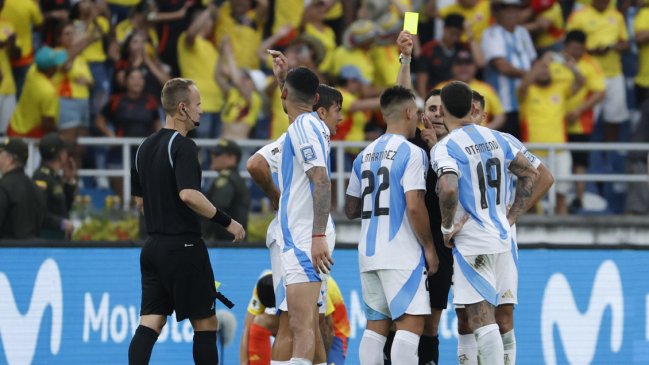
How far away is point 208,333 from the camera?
33.9 feet

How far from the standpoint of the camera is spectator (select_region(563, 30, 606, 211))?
1792cm

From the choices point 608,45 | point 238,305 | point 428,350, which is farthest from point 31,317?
point 608,45

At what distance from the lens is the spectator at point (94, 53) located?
1695cm

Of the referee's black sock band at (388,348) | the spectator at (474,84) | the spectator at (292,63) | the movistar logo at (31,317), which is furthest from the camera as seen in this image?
the spectator at (474,84)

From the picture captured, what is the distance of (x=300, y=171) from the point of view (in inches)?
398

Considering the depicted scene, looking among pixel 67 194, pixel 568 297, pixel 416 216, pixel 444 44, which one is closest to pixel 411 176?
pixel 416 216

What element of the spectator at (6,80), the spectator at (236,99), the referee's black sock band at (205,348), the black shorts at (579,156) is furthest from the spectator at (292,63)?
the referee's black sock band at (205,348)

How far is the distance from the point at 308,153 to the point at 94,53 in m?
7.83

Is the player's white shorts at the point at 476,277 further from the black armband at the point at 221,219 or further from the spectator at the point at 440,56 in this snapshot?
the spectator at the point at 440,56

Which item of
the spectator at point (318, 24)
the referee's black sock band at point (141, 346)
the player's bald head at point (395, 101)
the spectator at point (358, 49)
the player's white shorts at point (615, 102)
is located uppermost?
the spectator at point (318, 24)

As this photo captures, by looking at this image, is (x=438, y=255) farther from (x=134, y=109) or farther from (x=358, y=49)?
(x=134, y=109)

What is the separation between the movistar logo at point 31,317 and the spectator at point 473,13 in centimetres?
725

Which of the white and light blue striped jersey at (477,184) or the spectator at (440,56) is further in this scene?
the spectator at (440,56)

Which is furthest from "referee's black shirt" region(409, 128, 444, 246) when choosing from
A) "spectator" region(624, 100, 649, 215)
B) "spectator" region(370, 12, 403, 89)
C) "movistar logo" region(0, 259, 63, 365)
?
"spectator" region(624, 100, 649, 215)
